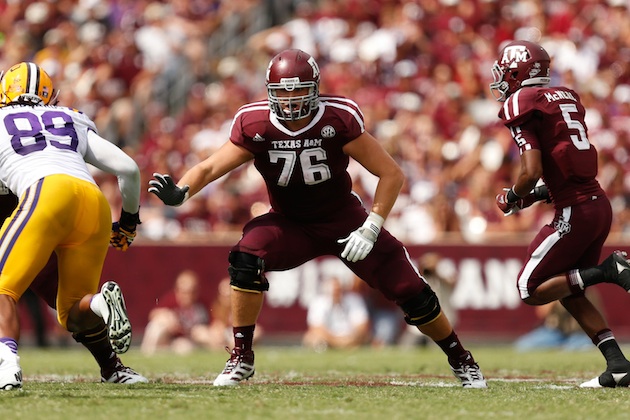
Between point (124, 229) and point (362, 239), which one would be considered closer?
point (362, 239)

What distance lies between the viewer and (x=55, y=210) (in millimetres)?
5309

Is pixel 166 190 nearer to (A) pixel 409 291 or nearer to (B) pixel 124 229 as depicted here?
(B) pixel 124 229

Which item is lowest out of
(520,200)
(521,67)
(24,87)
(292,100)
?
(520,200)

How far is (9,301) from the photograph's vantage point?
5273 millimetres

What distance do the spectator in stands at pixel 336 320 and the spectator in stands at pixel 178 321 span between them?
47.2 inches

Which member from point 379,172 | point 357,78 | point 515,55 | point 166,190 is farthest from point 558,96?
point 357,78

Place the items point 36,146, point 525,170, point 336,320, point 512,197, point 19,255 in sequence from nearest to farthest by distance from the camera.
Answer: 1. point 19,255
2. point 36,146
3. point 525,170
4. point 512,197
5. point 336,320

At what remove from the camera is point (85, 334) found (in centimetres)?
599

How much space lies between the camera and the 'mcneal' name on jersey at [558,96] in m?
6.28

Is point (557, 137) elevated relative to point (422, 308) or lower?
elevated

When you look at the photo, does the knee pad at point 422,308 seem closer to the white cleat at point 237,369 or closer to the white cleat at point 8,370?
the white cleat at point 237,369

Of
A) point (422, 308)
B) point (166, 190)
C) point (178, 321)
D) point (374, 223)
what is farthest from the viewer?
point (178, 321)


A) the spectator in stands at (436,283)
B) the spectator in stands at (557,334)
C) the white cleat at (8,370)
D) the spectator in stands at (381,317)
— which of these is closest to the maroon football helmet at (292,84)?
the white cleat at (8,370)

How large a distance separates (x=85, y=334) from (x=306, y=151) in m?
1.57
